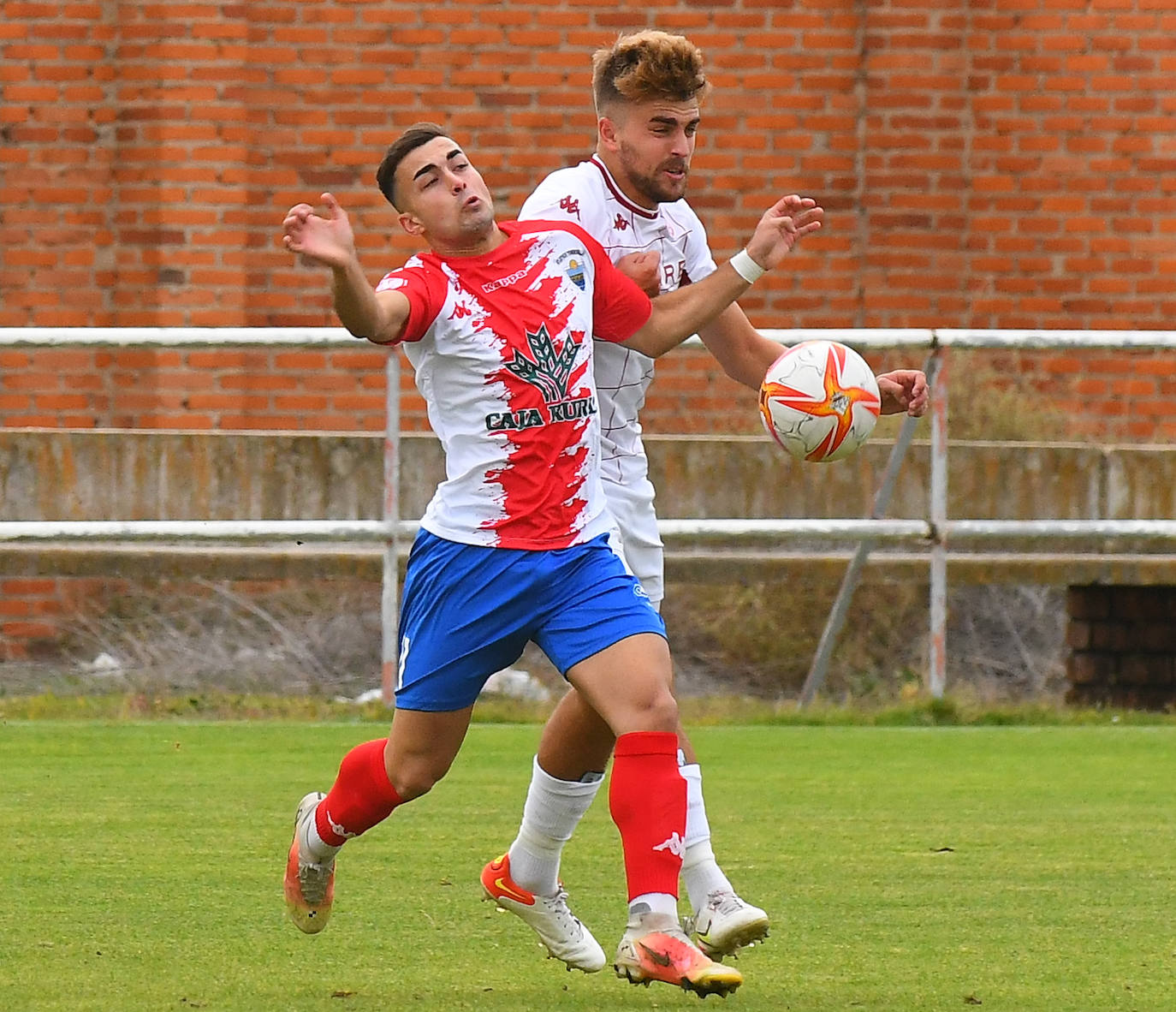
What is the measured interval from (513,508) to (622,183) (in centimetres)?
93

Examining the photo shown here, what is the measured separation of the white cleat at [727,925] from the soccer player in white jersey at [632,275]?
0.09 meters

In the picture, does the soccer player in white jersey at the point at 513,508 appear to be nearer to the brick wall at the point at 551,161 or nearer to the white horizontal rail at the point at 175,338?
the white horizontal rail at the point at 175,338

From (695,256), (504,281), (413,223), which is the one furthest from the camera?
(695,256)

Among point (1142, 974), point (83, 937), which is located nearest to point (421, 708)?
point (83, 937)

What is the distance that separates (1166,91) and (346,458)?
518 cm

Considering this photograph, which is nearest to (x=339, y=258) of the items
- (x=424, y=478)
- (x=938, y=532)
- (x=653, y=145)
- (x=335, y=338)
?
(x=653, y=145)

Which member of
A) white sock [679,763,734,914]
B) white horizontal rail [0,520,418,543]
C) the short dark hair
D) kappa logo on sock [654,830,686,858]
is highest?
the short dark hair

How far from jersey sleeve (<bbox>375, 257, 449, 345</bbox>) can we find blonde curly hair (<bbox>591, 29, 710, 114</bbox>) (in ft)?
2.30

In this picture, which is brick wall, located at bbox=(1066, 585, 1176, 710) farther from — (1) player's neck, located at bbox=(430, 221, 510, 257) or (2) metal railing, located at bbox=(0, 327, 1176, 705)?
(1) player's neck, located at bbox=(430, 221, 510, 257)

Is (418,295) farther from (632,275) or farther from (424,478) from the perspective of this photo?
(424,478)

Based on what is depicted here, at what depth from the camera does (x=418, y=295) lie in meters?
4.33

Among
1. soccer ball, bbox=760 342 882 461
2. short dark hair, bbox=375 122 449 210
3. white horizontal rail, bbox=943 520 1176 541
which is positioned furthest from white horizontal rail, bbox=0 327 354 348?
short dark hair, bbox=375 122 449 210

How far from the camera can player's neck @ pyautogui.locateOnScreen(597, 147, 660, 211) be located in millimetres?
4891

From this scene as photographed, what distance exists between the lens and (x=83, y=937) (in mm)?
4598
